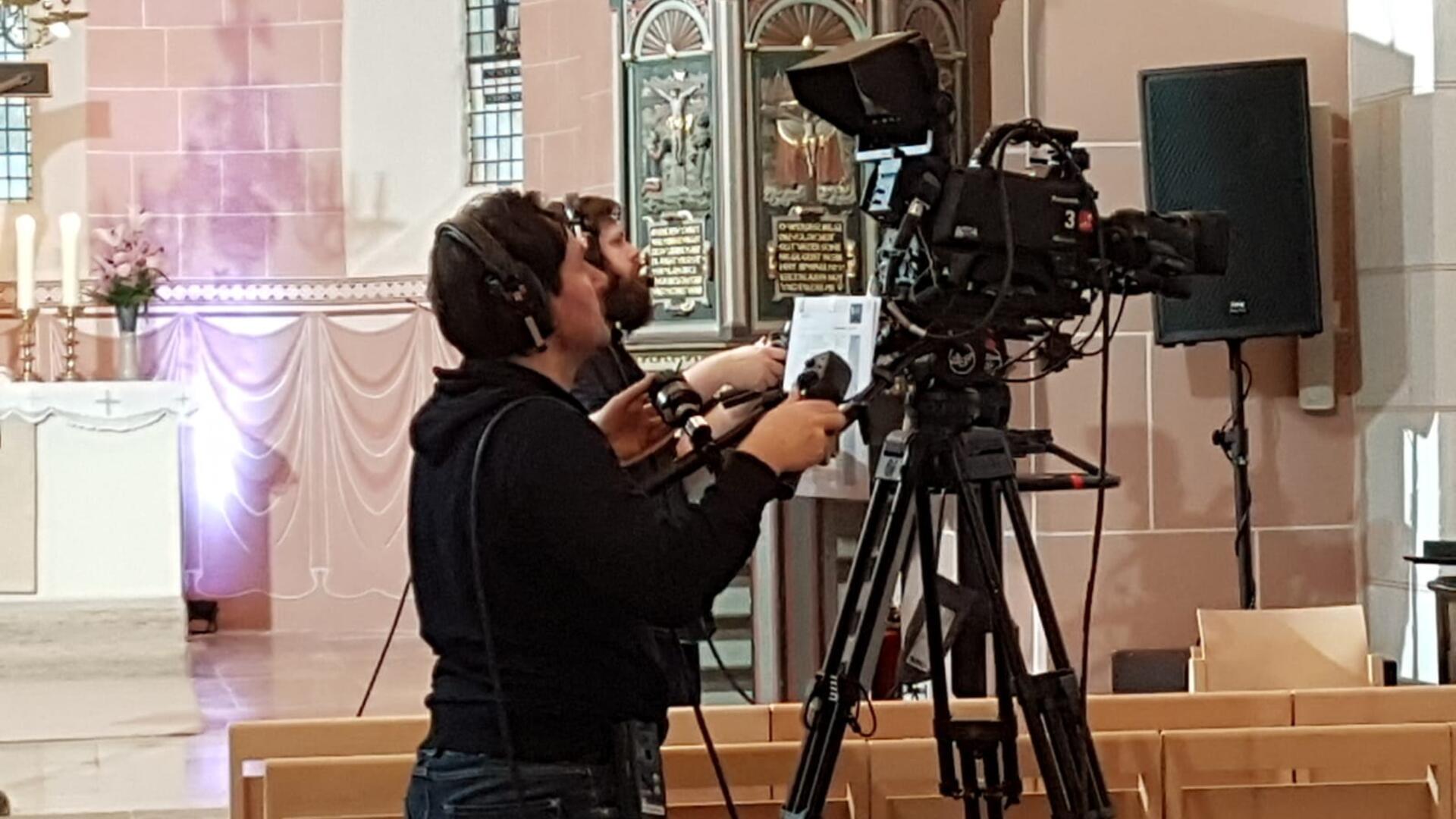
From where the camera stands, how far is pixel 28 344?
8.03 meters

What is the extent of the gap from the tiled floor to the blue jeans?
2804mm

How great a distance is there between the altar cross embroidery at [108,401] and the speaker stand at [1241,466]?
4.47 metres

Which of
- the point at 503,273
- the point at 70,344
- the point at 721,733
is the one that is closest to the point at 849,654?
the point at 721,733

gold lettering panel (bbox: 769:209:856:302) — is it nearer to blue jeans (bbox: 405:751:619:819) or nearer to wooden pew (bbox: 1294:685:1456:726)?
wooden pew (bbox: 1294:685:1456:726)

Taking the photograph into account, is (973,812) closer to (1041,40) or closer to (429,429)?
(429,429)

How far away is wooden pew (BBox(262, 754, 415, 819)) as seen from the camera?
2.43m

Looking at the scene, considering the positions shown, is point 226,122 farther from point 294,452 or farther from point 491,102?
point 294,452

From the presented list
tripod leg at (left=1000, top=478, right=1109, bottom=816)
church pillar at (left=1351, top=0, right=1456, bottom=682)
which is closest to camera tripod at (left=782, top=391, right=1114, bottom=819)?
tripod leg at (left=1000, top=478, right=1109, bottom=816)

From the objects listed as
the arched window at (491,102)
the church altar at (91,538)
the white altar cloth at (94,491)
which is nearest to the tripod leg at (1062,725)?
the church altar at (91,538)

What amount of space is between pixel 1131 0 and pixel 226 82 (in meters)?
5.13

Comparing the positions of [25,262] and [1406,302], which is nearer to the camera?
[1406,302]

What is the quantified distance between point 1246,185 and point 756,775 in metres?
2.47

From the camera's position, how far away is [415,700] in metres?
6.40

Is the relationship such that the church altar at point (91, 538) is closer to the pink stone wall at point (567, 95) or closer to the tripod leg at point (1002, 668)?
the pink stone wall at point (567, 95)
